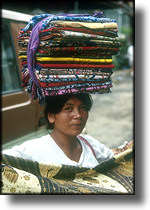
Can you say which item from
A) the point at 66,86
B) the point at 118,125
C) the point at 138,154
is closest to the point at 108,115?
the point at 118,125

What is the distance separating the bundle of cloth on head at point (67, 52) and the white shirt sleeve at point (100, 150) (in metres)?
0.47

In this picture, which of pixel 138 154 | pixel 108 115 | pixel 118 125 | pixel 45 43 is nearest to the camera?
pixel 45 43

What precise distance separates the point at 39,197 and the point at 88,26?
1.37m

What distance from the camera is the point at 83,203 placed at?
2.14m

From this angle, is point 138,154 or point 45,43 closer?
point 45,43

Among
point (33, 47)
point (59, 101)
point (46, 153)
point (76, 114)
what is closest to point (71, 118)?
point (76, 114)

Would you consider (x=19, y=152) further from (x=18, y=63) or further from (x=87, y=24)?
(x=87, y=24)

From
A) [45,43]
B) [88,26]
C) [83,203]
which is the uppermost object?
[88,26]

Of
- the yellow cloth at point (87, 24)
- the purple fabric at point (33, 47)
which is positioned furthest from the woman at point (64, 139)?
the yellow cloth at point (87, 24)

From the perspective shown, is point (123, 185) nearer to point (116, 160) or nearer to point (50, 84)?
point (116, 160)

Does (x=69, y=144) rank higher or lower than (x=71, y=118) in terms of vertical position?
lower

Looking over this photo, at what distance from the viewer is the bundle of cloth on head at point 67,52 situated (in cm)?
166

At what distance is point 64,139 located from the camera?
1972 millimetres

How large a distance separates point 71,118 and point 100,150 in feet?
1.37
